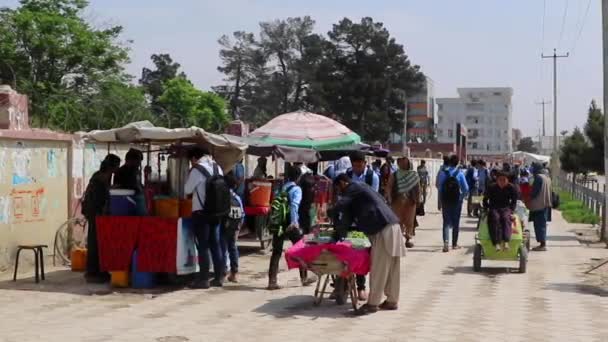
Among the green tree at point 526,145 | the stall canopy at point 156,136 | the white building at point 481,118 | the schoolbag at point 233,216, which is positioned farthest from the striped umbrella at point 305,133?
the green tree at point 526,145

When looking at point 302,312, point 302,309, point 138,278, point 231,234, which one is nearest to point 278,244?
point 231,234

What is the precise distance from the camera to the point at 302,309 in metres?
9.78

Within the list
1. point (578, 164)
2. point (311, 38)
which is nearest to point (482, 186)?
point (578, 164)

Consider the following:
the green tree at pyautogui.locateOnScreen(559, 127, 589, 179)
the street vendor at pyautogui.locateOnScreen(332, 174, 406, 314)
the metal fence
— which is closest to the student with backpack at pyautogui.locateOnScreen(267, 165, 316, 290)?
the street vendor at pyautogui.locateOnScreen(332, 174, 406, 314)

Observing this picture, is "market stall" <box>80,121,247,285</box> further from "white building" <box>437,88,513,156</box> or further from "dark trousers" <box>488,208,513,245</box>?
"white building" <box>437,88,513,156</box>

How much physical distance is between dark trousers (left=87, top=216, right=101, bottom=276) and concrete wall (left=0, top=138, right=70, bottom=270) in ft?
5.16

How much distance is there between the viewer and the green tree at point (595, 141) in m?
34.8

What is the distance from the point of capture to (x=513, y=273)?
13.0 m

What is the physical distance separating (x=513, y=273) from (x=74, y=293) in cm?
660

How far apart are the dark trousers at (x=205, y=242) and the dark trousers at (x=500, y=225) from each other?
169 inches

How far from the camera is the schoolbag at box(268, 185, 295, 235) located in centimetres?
1072

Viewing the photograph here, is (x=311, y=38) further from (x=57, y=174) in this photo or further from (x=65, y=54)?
(x=57, y=174)

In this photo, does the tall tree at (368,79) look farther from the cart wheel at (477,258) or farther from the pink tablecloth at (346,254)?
the pink tablecloth at (346,254)

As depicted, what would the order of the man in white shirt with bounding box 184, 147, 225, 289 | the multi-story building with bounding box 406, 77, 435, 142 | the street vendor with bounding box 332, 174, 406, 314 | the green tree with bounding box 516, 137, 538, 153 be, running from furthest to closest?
the green tree with bounding box 516, 137, 538, 153
the multi-story building with bounding box 406, 77, 435, 142
the man in white shirt with bounding box 184, 147, 225, 289
the street vendor with bounding box 332, 174, 406, 314
